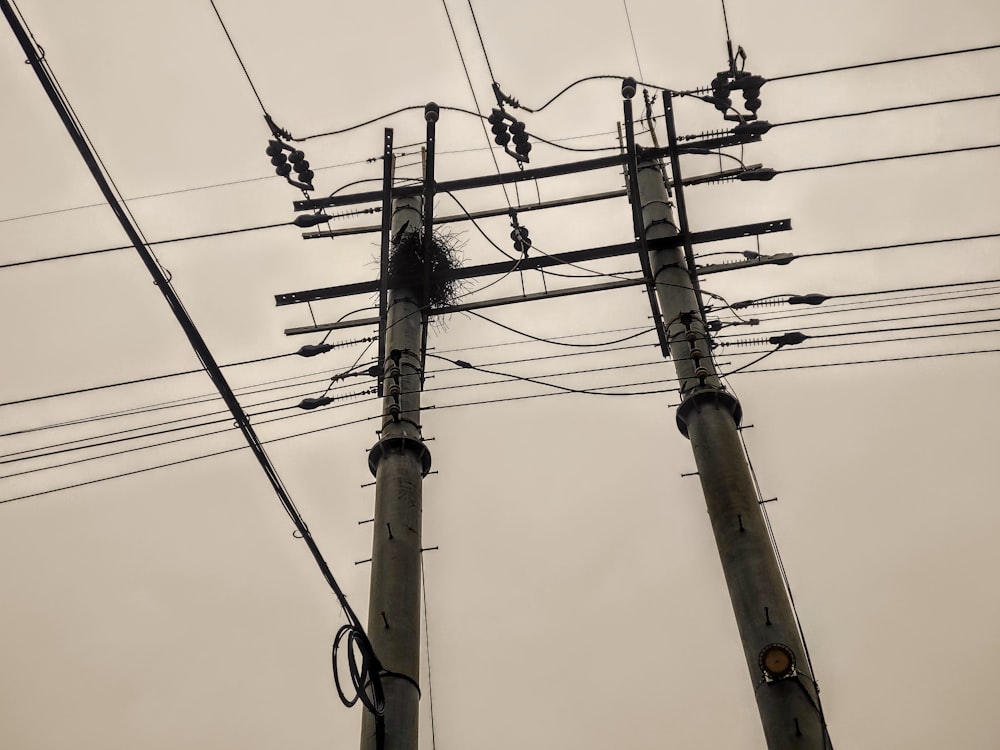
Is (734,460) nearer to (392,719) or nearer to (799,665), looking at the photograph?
(799,665)

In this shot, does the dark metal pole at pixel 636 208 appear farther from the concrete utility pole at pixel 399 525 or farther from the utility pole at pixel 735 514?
the concrete utility pole at pixel 399 525

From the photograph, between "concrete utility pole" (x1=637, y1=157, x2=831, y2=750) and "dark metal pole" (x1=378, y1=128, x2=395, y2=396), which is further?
"dark metal pole" (x1=378, y1=128, x2=395, y2=396)

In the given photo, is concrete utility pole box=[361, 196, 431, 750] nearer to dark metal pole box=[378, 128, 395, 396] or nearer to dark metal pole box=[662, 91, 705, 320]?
dark metal pole box=[378, 128, 395, 396]

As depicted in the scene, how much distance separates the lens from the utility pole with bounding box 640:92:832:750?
7.05 m

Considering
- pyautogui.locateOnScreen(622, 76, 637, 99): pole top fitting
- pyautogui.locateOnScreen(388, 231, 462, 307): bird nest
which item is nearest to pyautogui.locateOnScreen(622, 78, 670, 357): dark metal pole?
pyautogui.locateOnScreen(622, 76, 637, 99): pole top fitting

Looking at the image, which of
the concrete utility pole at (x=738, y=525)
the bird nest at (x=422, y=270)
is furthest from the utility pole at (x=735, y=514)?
the bird nest at (x=422, y=270)

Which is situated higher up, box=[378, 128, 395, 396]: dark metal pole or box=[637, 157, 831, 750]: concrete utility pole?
box=[378, 128, 395, 396]: dark metal pole

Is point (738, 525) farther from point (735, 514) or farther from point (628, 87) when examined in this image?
point (628, 87)

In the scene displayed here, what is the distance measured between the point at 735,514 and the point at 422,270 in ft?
15.3

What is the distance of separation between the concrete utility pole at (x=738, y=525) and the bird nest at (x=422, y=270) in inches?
97.8

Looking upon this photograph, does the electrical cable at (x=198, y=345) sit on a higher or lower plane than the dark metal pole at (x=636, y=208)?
lower

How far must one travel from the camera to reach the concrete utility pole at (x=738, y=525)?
705 cm

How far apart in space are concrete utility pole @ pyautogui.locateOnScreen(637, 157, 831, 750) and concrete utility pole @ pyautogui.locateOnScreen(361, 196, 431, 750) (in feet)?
8.89

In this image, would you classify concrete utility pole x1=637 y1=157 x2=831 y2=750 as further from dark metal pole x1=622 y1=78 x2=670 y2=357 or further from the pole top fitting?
the pole top fitting
